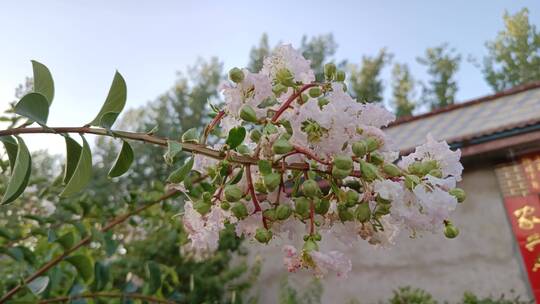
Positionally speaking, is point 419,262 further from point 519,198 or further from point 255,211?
point 255,211

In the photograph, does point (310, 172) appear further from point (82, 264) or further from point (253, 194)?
point (82, 264)

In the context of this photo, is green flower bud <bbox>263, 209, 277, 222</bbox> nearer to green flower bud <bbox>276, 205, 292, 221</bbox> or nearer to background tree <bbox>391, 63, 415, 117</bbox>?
green flower bud <bbox>276, 205, 292, 221</bbox>

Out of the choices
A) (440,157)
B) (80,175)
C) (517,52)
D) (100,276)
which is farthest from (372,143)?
(517,52)

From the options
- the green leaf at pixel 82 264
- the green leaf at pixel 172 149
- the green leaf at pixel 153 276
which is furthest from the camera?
the green leaf at pixel 153 276

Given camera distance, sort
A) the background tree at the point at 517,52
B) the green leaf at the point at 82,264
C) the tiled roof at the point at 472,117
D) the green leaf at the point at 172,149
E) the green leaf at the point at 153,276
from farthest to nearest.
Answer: the background tree at the point at 517,52 → the tiled roof at the point at 472,117 → the green leaf at the point at 153,276 → the green leaf at the point at 82,264 → the green leaf at the point at 172,149

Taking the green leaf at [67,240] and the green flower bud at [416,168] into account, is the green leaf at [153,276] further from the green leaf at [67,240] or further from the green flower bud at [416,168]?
the green flower bud at [416,168]

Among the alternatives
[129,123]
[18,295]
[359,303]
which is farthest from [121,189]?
[18,295]

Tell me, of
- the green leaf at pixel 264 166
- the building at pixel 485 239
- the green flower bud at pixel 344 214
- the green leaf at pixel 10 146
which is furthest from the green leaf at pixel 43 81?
the building at pixel 485 239
